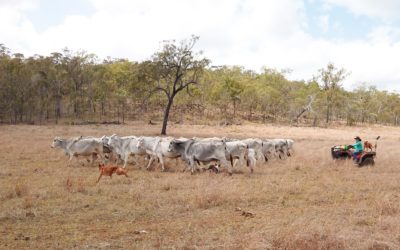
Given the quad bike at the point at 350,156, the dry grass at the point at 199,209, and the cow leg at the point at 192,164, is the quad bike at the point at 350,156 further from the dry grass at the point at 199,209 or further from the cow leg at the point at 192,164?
the cow leg at the point at 192,164

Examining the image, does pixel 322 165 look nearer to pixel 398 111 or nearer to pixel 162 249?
pixel 162 249

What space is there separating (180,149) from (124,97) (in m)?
46.7

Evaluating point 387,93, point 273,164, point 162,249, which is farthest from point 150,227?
point 387,93

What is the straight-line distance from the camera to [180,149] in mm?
17859

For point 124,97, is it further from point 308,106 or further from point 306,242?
point 306,242

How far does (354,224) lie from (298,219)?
3.96 feet

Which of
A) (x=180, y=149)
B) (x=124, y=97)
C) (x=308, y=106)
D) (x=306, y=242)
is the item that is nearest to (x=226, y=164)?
(x=180, y=149)

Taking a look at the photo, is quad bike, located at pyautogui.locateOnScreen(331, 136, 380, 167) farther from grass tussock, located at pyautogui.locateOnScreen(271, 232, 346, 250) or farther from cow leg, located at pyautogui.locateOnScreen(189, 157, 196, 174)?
grass tussock, located at pyautogui.locateOnScreen(271, 232, 346, 250)

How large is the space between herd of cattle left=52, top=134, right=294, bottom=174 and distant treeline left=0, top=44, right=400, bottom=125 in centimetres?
2783

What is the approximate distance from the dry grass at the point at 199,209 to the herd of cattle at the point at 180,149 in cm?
83

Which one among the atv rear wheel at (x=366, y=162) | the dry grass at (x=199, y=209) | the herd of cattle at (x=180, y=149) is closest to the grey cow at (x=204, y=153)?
the herd of cattle at (x=180, y=149)

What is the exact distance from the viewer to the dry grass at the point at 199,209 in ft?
25.8

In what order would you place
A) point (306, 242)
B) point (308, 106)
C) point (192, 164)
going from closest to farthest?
point (306, 242)
point (192, 164)
point (308, 106)

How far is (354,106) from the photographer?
84062 millimetres
